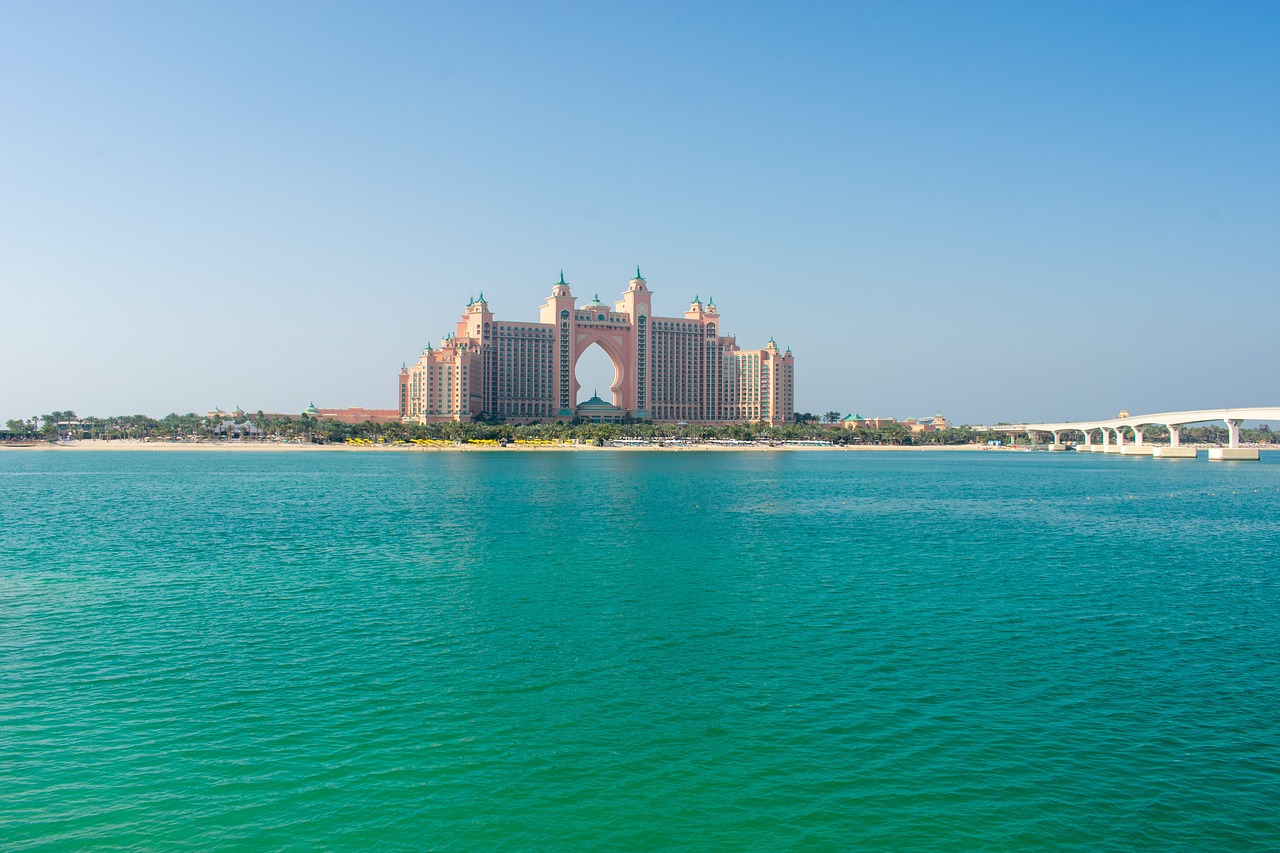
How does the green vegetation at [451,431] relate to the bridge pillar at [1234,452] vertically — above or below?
above

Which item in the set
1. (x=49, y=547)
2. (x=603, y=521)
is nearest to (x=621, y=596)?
(x=603, y=521)

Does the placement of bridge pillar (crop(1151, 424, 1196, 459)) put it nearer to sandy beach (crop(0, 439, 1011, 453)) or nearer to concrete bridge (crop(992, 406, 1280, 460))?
concrete bridge (crop(992, 406, 1280, 460))

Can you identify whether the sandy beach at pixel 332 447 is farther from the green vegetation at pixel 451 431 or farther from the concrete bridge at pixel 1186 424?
the concrete bridge at pixel 1186 424

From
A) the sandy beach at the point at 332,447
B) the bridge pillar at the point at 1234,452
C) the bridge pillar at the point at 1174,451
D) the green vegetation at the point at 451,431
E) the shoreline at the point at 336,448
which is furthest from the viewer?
the green vegetation at the point at 451,431

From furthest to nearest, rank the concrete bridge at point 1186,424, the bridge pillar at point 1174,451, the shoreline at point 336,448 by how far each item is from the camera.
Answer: the shoreline at point 336,448 → the bridge pillar at point 1174,451 → the concrete bridge at point 1186,424

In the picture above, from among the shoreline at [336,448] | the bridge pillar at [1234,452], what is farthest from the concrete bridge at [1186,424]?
the shoreline at [336,448]

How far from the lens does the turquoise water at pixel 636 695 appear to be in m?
11.1

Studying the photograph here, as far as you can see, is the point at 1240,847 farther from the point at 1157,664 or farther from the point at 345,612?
the point at 345,612

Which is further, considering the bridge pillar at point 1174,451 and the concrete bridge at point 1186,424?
the bridge pillar at point 1174,451

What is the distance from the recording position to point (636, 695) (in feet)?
51.6

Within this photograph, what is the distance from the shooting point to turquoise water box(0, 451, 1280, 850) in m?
11.1

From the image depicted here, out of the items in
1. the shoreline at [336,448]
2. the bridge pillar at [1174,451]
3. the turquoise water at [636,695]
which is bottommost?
the turquoise water at [636,695]

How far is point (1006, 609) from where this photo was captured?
2298cm

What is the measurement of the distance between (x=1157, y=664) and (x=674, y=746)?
1114 centimetres
